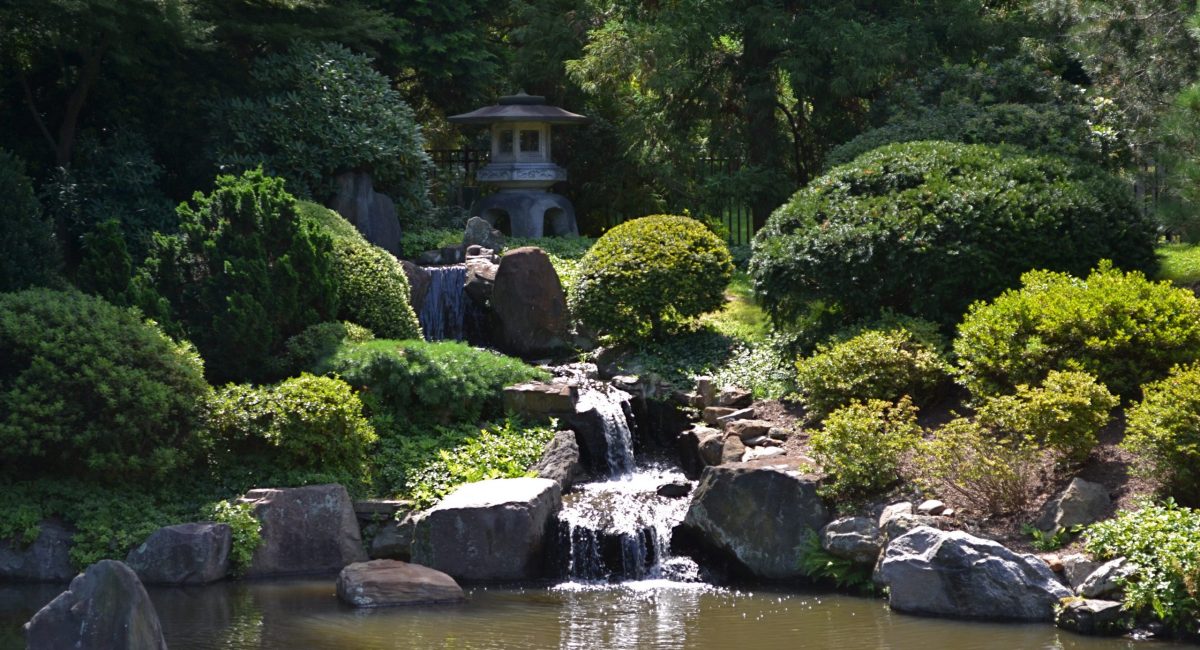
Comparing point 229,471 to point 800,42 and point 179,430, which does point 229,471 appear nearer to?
point 179,430

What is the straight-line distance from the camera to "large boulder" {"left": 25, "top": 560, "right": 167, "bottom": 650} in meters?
7.77

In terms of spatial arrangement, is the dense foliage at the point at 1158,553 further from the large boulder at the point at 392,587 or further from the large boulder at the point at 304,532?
the large boulder at the point at 304,532

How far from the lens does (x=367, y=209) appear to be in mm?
18969

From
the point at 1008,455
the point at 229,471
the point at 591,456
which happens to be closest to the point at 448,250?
the point at 591,456

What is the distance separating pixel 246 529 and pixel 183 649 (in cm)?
256

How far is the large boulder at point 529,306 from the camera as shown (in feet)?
52.6

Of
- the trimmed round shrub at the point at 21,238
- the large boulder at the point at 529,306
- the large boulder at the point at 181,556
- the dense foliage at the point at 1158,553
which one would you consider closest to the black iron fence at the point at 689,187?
the large boulder at the point at 529,306

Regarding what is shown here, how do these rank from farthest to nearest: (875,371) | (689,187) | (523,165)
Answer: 1. (689,187)
2. (523,165)
3. (875,371)

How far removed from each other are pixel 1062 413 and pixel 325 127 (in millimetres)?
11857

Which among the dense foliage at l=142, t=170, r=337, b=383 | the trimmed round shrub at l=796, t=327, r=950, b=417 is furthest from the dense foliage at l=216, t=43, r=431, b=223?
the trimmed round shrub at l=796, t=327, r=950, b=417

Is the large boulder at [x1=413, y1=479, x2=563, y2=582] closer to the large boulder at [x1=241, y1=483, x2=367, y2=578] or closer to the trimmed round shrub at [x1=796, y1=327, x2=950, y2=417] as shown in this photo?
the large boulder at [x1=241, y1=483, x2=367, y2=578]

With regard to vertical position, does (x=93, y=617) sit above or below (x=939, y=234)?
below

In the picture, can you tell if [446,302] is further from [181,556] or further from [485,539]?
[181,556]

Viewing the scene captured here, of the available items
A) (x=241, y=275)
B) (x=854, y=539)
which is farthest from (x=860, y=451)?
(x=241, y=275)
